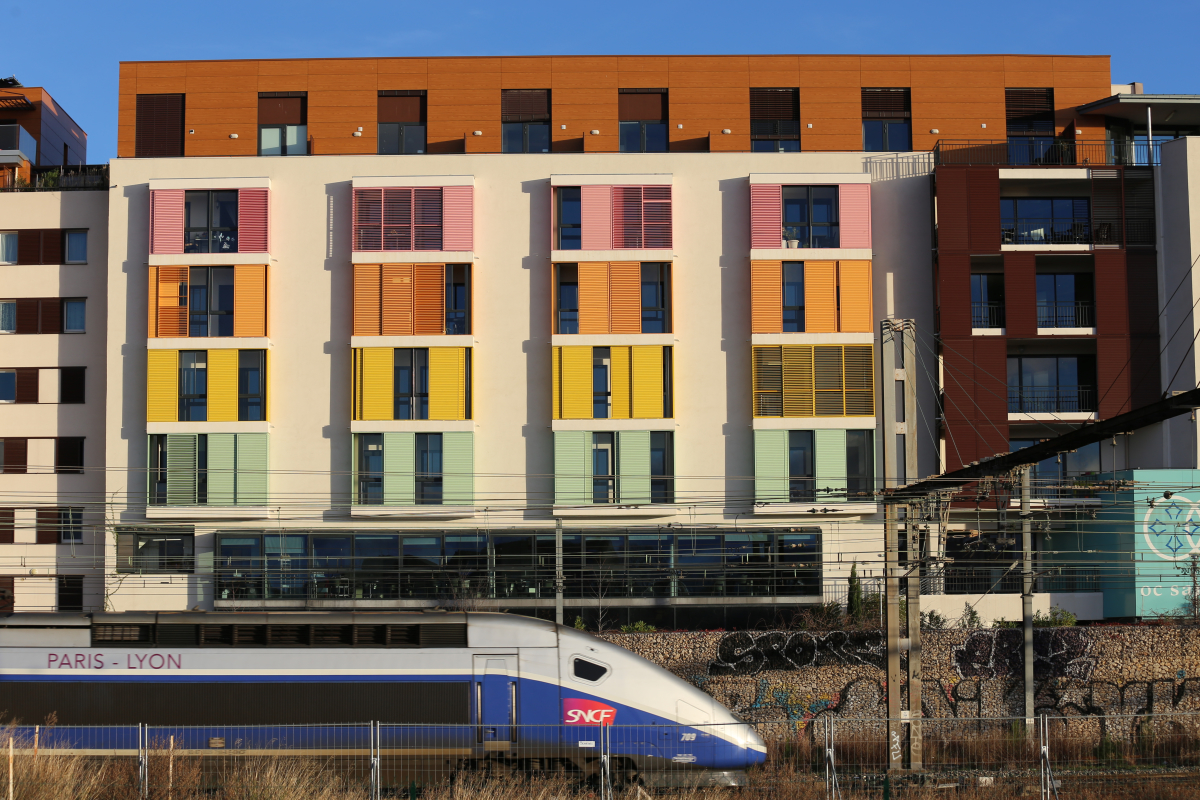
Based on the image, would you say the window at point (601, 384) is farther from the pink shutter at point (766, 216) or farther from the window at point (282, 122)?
the window at point (282, 122)

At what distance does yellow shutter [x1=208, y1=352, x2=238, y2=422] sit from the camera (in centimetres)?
4125

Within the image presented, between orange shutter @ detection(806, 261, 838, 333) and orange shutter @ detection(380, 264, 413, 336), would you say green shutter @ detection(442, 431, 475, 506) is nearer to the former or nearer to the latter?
orange shutter @ detection(380, 264, 413, 336)

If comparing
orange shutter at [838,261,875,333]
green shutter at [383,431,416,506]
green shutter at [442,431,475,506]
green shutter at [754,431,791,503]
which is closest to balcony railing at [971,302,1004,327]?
orange shutter at [838,261,875,333]

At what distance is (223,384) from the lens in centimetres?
4134

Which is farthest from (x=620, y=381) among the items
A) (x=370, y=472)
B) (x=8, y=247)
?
(x=8, y=247)

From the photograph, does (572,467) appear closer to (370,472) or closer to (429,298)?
(370,472)

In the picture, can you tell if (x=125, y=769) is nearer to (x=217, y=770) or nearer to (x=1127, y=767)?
(x=217, y=770)

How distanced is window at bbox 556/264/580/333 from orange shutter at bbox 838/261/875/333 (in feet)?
30.0

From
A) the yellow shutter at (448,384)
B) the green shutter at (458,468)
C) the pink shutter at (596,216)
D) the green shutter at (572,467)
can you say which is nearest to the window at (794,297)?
the pink shutter at (596,216)

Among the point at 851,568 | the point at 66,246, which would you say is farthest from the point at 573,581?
the point at 66,246

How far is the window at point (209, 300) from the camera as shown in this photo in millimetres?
41531

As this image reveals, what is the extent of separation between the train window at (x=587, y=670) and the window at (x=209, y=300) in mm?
23440

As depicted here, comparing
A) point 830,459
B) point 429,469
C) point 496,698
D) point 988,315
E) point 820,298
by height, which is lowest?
point 496,698

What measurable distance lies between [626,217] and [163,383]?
1714 centimetres
